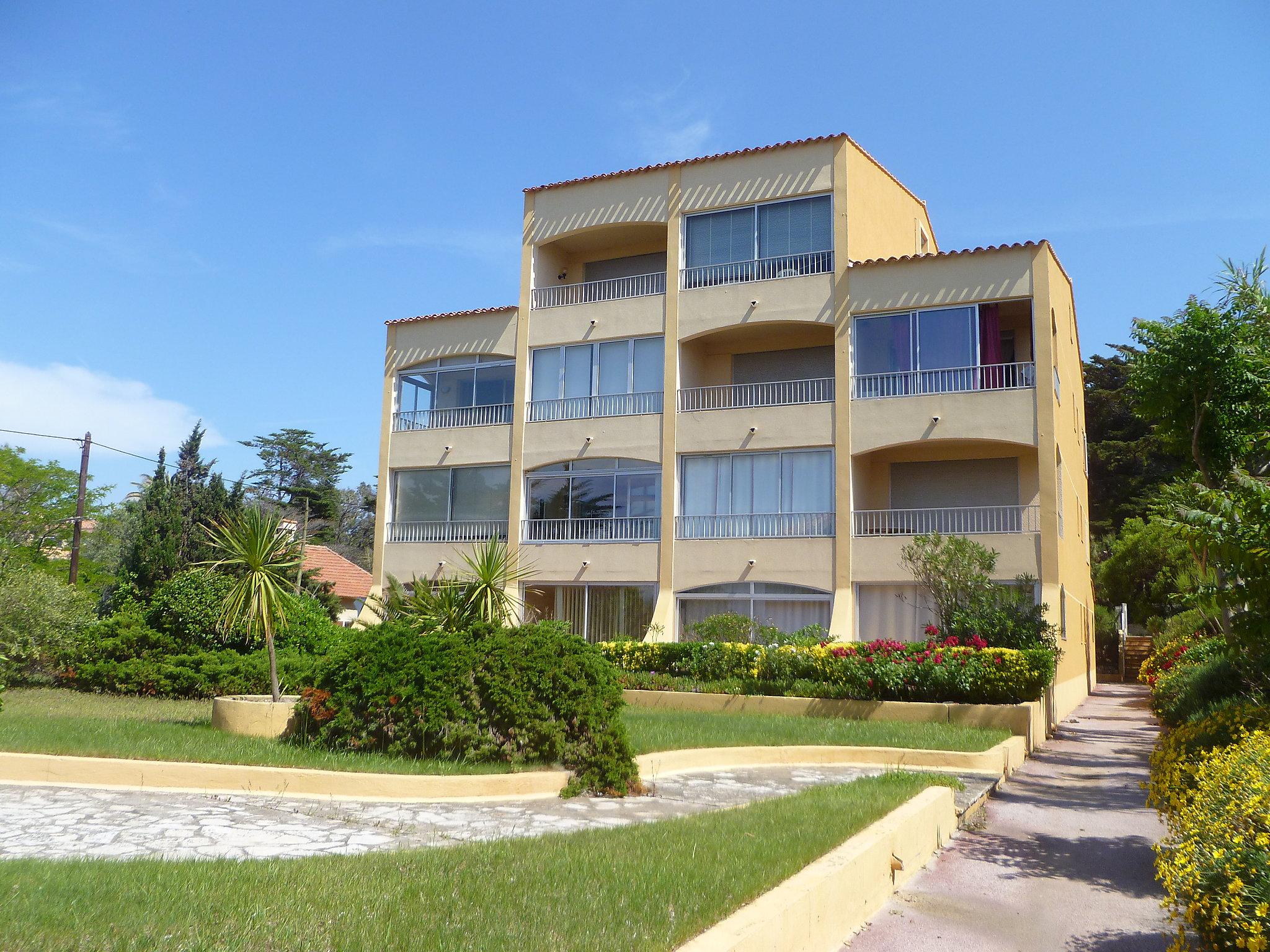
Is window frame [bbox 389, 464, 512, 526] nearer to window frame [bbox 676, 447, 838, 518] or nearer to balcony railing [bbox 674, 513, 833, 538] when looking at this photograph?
window frame [bbox 676, 447, 838, 518]

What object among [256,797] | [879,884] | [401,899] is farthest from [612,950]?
[256,797]

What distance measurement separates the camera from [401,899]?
18.1ft

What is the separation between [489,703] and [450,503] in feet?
64.8

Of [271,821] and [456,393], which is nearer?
[271,821]

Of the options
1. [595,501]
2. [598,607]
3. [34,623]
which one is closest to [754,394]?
[595,501]

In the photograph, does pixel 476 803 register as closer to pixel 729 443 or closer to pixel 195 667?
pixel 195 667

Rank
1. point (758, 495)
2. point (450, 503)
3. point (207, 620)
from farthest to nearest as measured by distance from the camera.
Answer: point (450, 503), point (758, 495), point (207, 620)

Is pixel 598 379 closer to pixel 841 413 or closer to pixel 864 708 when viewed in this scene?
pixel 841 413

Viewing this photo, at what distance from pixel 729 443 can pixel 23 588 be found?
15.9 metres

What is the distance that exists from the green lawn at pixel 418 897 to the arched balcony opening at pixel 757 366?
66.2ft

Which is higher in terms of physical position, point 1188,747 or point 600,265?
point 600,265

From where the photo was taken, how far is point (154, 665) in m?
20.0

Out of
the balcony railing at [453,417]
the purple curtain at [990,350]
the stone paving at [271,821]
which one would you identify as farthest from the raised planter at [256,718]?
the balcony railing at [453,417]

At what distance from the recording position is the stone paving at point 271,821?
740cm
